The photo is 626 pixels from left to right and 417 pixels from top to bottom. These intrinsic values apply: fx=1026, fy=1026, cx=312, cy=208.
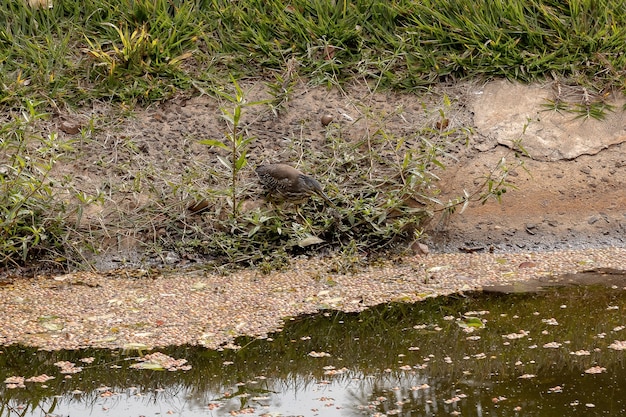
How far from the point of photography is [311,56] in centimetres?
659

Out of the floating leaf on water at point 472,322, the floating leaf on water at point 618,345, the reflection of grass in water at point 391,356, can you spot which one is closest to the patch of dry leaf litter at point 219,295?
the reflection of grass in water at point 391,356

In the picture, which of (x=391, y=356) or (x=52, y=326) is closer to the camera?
(x=391, y=356)

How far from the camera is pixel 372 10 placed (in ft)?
22.0

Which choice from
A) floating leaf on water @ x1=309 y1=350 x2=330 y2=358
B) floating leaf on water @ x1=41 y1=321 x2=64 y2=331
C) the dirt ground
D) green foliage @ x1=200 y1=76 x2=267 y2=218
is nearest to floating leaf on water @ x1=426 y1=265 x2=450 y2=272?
the dirt ground

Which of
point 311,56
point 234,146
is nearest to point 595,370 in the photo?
point 234,146

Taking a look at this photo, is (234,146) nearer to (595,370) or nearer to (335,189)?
(335,189)

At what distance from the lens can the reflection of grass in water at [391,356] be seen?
3.93 metres

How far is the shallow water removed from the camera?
3.72 metres

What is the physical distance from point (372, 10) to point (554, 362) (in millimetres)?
3279


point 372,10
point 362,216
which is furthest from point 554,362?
point 372,10

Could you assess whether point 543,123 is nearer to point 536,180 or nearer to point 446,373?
point 536,180

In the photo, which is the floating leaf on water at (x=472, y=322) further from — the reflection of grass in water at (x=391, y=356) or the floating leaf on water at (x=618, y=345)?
the floating leaf on water at (x=618, y=345)

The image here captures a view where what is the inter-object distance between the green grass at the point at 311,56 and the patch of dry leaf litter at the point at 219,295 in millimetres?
480

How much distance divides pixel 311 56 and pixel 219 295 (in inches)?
84.0
